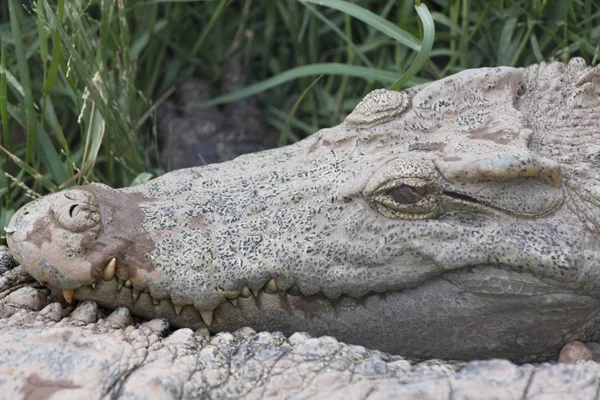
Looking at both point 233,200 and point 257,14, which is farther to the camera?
point 257,14

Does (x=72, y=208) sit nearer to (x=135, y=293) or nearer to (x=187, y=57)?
(x=135, y=293)

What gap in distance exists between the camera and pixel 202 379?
203 cm

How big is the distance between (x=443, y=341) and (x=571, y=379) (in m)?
0.41

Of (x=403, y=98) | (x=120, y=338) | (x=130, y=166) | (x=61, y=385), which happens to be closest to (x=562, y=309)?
(x=403, y=98)

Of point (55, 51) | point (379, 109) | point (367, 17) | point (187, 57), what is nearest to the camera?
point (379, 109)

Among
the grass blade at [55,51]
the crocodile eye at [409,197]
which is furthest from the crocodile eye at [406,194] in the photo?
the grass blade at [55,51]

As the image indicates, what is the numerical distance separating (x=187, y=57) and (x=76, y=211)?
2470 mm

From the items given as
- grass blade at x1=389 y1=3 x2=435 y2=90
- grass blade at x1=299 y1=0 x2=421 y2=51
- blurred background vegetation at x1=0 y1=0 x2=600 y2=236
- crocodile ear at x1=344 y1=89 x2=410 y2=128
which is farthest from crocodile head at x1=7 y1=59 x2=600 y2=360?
grass blade at x1=299 y1=0 x2=421 y2=51

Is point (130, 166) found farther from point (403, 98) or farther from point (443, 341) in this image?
point (443, 341)

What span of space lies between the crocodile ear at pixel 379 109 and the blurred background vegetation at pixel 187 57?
1.35 ft

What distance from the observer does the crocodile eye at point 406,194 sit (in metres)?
2.20

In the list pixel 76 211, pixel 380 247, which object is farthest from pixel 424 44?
pixel 76 211

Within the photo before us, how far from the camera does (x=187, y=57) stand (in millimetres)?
4500

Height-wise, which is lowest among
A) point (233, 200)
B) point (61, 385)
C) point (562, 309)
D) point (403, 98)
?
point (61, 385)
